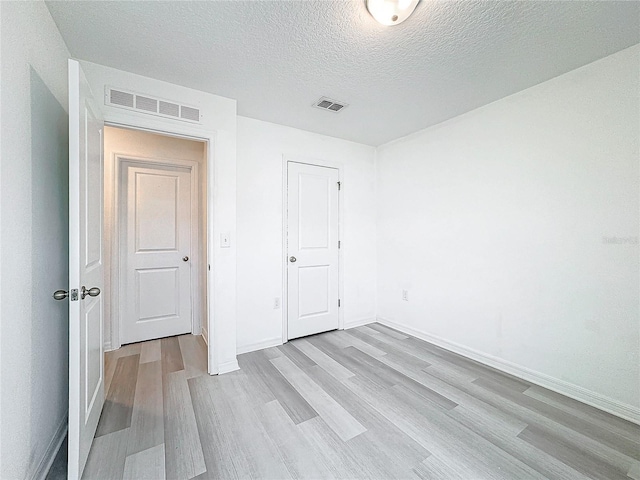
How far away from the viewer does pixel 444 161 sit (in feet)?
9.77

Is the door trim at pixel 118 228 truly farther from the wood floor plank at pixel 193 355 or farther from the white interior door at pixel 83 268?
the white interior door at pixel 83 268

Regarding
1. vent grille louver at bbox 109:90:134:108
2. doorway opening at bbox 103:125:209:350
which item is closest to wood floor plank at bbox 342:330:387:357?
doorway opening at bbox 103:125:209:350

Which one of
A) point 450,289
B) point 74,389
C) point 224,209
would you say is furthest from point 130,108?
point 450,289

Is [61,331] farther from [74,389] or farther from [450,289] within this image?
[450,289]

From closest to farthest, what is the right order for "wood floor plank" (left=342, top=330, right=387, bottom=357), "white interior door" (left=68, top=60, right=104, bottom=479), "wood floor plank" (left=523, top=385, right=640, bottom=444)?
"white interior door" (left=68, top=60, right=104, bottom=479) < "wood floor plank" (left=523, top=385, right=640, bottom=444) < "wood floor plank" (left=342, top=330, right=387, bottom=357)

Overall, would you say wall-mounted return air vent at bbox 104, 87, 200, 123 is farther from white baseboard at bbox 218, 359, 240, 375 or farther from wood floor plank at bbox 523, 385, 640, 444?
wood floor plank at bbox 523, 385, 640, 444

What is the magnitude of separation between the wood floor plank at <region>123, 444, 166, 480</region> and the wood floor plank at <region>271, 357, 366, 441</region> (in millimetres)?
937

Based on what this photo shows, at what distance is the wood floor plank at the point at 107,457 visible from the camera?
1.38 metres

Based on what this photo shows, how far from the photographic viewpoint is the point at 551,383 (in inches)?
85.5

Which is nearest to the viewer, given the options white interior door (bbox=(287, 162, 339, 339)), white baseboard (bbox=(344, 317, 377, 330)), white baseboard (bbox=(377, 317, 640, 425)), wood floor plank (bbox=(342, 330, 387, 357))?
white baseboard (bbox=(377, 317, 640, 425))

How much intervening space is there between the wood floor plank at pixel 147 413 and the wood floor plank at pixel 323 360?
130cm

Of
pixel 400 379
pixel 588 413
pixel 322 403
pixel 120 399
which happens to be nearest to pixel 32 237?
pixel 120 399

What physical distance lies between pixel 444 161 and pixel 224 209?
2330 mm

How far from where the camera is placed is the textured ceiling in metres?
1.51
